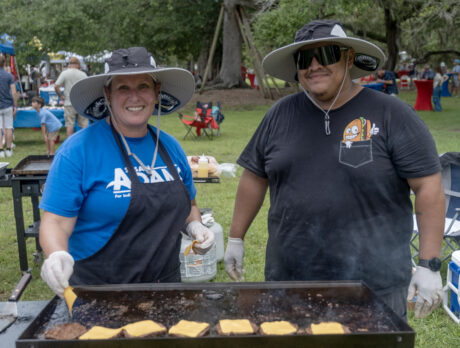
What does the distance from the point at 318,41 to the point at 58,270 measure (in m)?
1.61

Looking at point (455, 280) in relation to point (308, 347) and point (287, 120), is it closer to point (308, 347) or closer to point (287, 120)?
point (287, 120)

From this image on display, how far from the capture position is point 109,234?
2297 millimetres

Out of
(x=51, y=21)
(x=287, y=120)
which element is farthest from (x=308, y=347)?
(x=51, y=21)

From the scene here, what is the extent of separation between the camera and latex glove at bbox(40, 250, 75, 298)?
204cm

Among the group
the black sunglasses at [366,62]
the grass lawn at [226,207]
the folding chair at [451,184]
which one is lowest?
the grass lawn at [226,207]

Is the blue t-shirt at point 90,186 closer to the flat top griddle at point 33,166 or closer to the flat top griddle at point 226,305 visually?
the flat top griddle at point 226,305

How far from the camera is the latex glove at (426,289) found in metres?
2.38

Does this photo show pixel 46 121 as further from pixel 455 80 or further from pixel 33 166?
pixel 455 80

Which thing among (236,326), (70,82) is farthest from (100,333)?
(70,82)

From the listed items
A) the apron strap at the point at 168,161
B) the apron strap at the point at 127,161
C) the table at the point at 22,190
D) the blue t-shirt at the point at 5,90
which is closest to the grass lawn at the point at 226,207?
the table at the point at 22,190

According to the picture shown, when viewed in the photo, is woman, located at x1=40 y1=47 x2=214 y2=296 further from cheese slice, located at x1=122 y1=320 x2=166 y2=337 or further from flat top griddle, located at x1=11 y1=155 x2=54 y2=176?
flat top griddle, located at x1=11 y1=155 x2=54 y2=176

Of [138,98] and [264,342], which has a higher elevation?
[138,98]

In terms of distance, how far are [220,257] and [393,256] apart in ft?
10.8

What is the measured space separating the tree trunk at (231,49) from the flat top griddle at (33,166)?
18072mm
